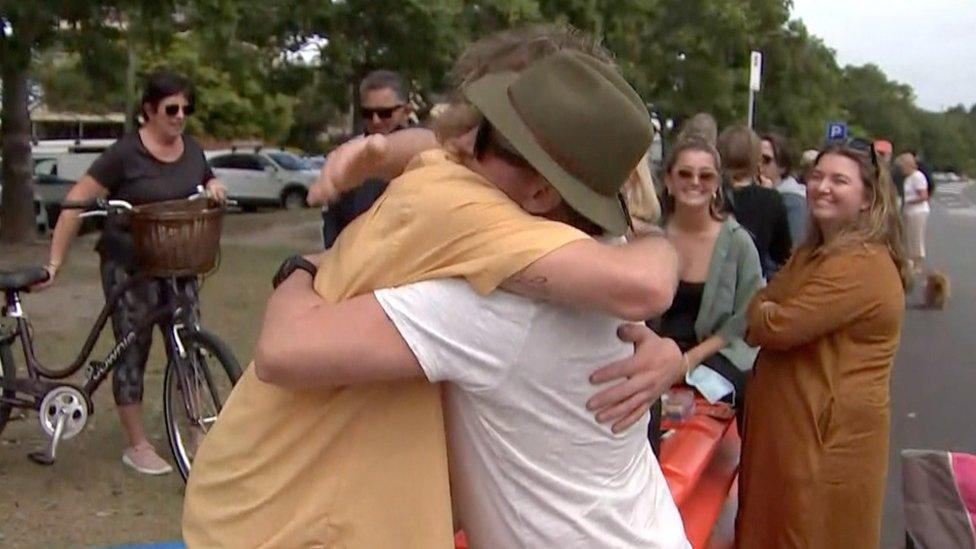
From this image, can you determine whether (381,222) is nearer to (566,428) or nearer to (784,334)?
(566,428)

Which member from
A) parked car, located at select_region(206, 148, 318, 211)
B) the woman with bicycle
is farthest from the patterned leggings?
parked car, located at select_region(206, 148, 318, 211)

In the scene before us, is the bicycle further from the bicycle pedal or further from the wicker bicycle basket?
the bicycle pedal

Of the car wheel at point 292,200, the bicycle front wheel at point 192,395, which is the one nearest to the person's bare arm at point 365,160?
the bicycle front wheel at point 192,395

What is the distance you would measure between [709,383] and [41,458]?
3.34 meters

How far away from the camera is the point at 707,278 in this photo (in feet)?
13.9

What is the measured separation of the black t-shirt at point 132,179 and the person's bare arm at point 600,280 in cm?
407

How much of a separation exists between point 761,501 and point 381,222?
2.43m

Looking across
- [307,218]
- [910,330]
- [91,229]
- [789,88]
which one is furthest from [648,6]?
[789,88]

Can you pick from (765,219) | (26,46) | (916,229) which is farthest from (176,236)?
(916,229)

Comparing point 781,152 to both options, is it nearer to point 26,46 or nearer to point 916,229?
point 916,229

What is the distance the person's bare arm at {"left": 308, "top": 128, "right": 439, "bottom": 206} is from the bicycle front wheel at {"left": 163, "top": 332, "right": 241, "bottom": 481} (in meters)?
3.54

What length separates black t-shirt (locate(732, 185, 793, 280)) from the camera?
19.3 feet

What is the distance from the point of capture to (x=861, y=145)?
13.2 ft

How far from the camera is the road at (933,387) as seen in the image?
6.95 meters
